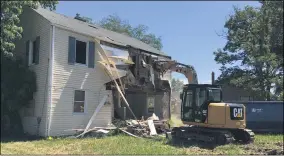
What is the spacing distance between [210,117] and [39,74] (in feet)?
32.9

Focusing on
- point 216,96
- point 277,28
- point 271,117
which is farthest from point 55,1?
point 277,28

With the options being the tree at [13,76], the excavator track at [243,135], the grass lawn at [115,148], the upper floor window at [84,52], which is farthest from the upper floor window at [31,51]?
the excavator track at [243,135]

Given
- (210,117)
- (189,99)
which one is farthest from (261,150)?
(189,99)

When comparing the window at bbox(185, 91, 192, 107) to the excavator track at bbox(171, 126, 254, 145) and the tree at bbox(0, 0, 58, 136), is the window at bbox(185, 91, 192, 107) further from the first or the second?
the tree at bbox(0, 0, 58, 136)

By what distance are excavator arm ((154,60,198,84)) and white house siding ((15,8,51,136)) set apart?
7.21 m

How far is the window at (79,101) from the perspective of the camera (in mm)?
21195

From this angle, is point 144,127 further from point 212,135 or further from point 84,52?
point 84,52

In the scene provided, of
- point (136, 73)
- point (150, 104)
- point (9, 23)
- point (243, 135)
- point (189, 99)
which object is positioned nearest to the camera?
point (243, 135)

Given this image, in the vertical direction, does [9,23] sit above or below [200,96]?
above

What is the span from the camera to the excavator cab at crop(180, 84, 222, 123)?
17.0 meters

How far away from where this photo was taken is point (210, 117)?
55.0 ft

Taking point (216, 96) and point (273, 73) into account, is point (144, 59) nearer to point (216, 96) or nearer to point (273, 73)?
point (216, 96)

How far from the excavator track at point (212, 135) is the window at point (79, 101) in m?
5.90

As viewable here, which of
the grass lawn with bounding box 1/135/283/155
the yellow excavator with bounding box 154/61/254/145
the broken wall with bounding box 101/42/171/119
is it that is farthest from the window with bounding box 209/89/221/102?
the broken wall with bounding box 101/42/171/119
